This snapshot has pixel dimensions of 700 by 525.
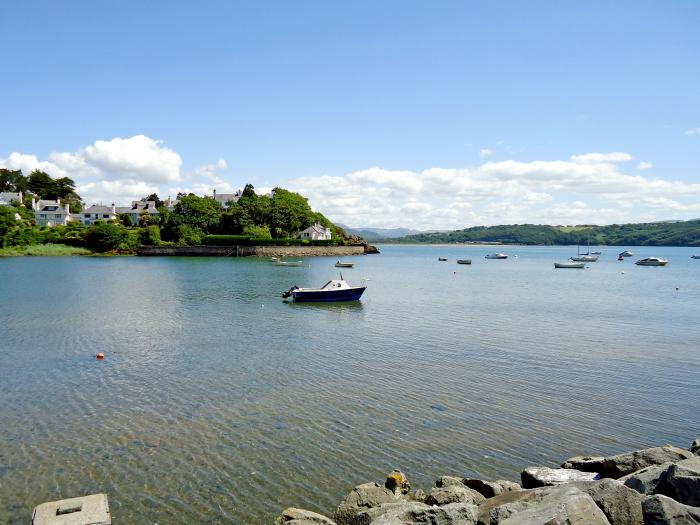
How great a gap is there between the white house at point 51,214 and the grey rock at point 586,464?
435ft

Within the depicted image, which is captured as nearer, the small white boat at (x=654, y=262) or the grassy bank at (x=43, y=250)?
the grassy bank at (x=43, y=250)

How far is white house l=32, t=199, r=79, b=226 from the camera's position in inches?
4802

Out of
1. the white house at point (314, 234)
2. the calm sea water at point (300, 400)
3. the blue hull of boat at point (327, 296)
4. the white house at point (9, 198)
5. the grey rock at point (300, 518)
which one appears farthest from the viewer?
the white house at point (314, 234)

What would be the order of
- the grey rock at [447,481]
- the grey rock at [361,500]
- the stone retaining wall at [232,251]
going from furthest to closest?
the stone retaining wall at [232,251] → the grey rock at [447,481] → the grey rock at [361,500]

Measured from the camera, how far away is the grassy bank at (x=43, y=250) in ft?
291

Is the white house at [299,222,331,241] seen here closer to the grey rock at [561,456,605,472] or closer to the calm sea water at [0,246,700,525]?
the calm sea water at [0,246,700,525]

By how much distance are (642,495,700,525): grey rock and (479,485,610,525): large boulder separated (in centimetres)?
63

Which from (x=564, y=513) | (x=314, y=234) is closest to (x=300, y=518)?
(x=564, y=513)

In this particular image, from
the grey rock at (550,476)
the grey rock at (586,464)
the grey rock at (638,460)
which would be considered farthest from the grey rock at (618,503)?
the grey rock at (586,464)

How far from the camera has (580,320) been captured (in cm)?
3083

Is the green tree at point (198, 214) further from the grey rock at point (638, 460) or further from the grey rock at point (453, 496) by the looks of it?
the grey rock at point (638, 460)

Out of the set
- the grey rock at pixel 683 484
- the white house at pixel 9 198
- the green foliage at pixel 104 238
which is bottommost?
the grey rock at pixel 683 484

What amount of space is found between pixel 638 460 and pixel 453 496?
146 inches

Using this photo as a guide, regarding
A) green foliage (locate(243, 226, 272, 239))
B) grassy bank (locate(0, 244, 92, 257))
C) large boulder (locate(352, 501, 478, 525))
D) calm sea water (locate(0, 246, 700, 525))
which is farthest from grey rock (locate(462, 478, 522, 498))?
green foliage (locate(243, 226, 272, 239))
